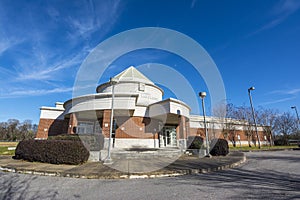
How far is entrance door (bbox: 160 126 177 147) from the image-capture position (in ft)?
64.1

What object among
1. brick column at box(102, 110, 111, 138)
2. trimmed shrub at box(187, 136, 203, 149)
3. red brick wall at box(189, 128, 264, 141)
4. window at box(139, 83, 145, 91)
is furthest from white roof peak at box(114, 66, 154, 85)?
trimmed shrub at box(187, 136, 203, 149)

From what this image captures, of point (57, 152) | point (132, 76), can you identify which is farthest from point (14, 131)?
point (57, 152)

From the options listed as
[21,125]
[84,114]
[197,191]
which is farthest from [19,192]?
[21,125]

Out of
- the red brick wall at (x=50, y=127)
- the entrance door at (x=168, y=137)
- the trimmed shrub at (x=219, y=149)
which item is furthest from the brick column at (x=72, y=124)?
the trimmed shrub at (x=219, y=149)

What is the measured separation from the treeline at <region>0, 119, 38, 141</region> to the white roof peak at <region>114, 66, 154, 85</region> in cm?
5119

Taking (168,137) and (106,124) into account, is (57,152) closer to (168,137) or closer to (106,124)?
(106,124)

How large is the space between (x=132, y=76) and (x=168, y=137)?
1082 cm

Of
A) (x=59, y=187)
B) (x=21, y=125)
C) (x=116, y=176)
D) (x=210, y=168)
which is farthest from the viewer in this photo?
(x=21, y=125)

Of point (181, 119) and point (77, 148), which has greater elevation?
point (181, 119)

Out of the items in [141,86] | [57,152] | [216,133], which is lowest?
[57,152]

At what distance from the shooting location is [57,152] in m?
8.02

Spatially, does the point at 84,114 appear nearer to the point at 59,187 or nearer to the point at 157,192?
the point at 59,187

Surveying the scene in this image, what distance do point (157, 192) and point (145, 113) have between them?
1372 cm

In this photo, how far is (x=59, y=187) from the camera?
14.8 feet
